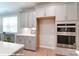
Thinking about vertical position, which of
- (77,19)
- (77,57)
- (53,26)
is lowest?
(77,57)

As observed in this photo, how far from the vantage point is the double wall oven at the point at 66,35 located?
158 cm

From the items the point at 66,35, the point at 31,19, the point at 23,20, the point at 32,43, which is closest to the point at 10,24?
the point at 23,20

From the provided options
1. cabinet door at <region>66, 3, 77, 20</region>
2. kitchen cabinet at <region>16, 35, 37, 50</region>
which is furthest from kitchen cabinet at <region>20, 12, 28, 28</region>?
cabinet door at <region>66, 3, 77, 20</region>

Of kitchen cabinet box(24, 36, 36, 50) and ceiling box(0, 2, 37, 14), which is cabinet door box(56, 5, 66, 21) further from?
kitchen cabinet box(24, 36, 36, 50)

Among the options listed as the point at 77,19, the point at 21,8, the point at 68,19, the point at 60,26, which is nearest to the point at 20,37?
the point at 21,8

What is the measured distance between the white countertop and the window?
0.70ft

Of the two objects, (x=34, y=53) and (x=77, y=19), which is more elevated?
(x=77, y=19)

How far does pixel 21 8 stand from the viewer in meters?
1.55

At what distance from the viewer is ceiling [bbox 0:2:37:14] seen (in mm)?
1515

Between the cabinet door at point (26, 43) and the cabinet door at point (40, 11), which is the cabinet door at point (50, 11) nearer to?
the cabinet door at point (40, 11)

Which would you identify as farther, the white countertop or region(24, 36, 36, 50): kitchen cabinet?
region(24, 36, 36, 50): kitchen cabinet

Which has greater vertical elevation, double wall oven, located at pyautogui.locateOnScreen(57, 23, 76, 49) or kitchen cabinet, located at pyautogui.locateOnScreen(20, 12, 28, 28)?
kitchen cabinet, located at pyautogui.locateOnScreen(20, 12, 28, 28)

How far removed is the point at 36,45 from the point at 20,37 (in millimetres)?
290

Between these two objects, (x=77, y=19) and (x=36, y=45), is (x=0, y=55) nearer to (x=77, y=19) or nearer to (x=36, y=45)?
(x=36, y=45)
